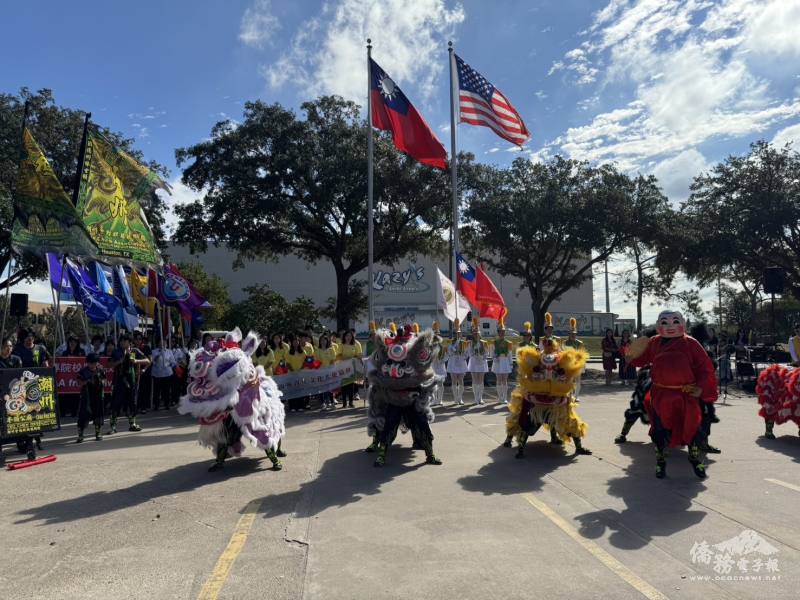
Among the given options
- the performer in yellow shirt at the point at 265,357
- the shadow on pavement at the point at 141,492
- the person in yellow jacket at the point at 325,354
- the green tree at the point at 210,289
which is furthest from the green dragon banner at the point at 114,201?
the green tree at the point at 210,289

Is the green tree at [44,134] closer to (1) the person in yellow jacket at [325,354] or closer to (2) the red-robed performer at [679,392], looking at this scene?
(1) the person in yellow jacket at [325,354]

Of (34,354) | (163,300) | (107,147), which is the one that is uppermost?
(107,147)

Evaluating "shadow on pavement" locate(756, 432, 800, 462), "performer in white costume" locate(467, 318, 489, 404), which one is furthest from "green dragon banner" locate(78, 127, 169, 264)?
"shadow on pavement" locate(756, 432, 800, 462)

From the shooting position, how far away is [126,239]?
11383 millimetres

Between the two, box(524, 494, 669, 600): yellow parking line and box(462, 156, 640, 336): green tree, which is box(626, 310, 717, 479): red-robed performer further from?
box(462, 156, 640, 336): green tree

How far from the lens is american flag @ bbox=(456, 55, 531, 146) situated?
1530 centimetres

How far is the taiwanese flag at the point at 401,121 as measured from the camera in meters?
→ 14.8

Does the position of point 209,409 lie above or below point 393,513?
above

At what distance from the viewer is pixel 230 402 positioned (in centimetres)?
691

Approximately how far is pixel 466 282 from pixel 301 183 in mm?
10391

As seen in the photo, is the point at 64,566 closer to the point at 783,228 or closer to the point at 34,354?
the point at 34,354

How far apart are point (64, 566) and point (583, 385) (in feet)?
53.0

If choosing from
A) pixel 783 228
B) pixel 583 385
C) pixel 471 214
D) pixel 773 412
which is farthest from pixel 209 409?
pixel 783 228

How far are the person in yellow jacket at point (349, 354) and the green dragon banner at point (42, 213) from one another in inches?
221
